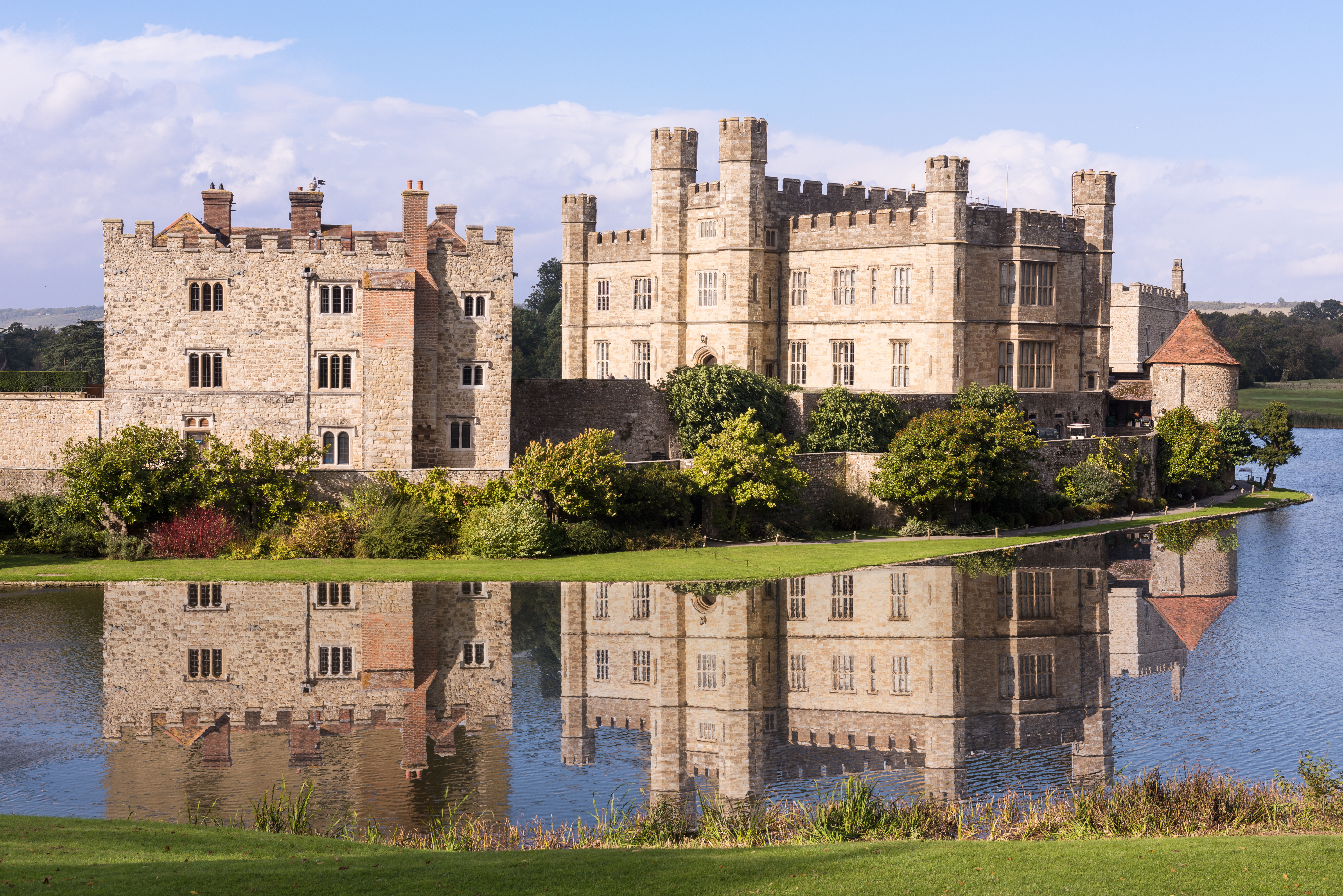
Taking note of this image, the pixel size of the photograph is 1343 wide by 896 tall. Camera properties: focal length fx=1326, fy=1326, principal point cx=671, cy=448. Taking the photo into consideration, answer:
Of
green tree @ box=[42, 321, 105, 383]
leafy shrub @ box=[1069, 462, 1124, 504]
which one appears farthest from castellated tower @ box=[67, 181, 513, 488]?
green tree @ box=[42, 321, 105, 383]

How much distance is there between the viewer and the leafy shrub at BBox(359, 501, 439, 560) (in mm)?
36000

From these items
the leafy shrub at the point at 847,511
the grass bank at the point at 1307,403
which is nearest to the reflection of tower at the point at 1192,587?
the leafy shrub at the point at 847,511

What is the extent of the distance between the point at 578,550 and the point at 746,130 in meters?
21.4

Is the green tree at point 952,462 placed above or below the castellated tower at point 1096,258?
below

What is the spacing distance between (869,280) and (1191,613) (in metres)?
23.3

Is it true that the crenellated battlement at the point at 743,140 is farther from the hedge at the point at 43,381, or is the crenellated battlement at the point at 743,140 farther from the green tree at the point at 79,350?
the green tree at the point at 79,350

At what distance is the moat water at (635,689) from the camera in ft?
61.1

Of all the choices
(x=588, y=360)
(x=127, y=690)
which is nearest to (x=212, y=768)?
(x=127, y=690)

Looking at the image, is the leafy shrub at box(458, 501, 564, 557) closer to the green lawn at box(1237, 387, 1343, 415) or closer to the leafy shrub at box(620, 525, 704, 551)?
the leafy shrub at box(620, 525, 704, 551)

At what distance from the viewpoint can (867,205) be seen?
57.4 metres

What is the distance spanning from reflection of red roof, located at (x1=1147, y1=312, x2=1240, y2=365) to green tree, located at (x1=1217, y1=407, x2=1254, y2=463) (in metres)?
2.43

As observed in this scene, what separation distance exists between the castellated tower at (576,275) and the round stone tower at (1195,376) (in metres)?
26.1

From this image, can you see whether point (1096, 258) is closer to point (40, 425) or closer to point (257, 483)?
point (257, 483)

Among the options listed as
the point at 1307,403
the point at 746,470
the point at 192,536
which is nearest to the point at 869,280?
the point at 746,470
